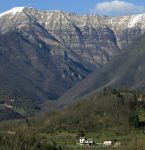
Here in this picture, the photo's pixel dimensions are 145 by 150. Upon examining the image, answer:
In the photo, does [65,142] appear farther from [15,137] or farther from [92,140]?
[15,137]

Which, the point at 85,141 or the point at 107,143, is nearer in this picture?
the point at 107,143

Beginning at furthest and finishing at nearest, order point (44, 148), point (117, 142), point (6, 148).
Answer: point (117, 142) < point (44, 148) < point (6, 148)

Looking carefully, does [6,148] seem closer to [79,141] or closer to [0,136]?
[0,136]

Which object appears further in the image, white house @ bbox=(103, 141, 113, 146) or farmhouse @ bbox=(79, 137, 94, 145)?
farmhouse @ bbox=(79, 137, 94, 145)

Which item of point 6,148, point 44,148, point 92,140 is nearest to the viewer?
point 6,148

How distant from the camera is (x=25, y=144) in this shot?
449ft

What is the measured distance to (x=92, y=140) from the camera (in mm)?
196500

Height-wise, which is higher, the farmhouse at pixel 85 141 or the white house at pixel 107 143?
the farmhouse at pixel 85 141

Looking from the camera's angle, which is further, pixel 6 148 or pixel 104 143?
pixel 104 143

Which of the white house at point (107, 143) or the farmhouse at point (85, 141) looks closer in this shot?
the white house at point (107, 143)

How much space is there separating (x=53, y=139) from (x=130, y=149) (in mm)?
52617

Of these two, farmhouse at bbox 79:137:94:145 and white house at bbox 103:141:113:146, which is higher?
farmhouse at bbox 79:137:94:145

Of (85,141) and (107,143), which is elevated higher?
(85,141)

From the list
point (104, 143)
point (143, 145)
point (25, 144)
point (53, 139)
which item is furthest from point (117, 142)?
point (25, 144)
